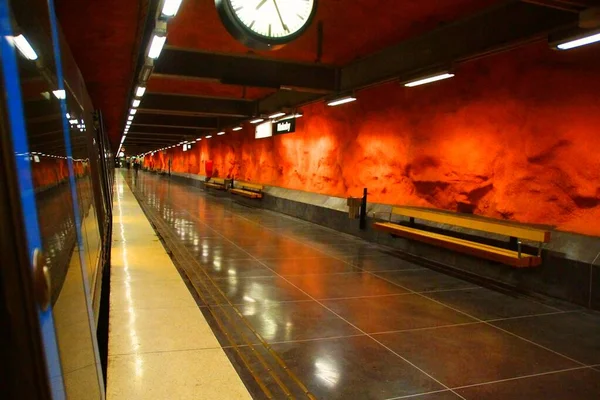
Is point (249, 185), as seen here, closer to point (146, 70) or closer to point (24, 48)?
point (146, 70)

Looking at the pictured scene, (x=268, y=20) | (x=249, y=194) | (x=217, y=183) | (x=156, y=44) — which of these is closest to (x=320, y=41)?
(x=156, y=44)

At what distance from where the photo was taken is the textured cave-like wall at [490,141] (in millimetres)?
5586

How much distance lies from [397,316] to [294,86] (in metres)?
5.59

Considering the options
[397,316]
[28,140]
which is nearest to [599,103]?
[397,316]

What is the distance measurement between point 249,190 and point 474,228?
470 inches

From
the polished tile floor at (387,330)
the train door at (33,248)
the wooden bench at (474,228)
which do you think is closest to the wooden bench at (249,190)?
the wooden bench at (474,228)

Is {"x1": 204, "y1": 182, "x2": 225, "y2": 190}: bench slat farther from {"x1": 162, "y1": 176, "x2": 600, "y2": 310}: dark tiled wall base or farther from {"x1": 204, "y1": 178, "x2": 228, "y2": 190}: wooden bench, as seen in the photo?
{"x1": 162, "y1": 176, "x2": 600, "y2": 310}: dark tiled wall base

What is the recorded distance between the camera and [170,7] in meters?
4.11

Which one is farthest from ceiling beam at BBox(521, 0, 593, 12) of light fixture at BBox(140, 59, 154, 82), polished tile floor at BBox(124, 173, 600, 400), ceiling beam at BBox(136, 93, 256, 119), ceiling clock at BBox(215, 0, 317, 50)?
ceiling beam at BBox(136, 93, 256, 119)

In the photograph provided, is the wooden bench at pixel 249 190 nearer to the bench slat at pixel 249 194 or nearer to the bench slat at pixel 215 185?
the bench slat at pixel 249 194

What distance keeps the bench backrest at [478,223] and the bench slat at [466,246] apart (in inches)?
9.5

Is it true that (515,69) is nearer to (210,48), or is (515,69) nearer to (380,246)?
(380,246)

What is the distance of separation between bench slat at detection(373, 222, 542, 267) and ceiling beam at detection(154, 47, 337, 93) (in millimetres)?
3349

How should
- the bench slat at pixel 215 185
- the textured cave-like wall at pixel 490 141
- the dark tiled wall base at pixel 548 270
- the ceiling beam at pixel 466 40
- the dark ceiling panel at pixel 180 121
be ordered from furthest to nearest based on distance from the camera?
the bench slat at pixel 215 185
the dark ceiling panel at pixel 180 121
the textured cave-like wall at pixel 490 141
the ceiling beam at pixel 466 40
the dark tiled wall base at pixel 548 270
